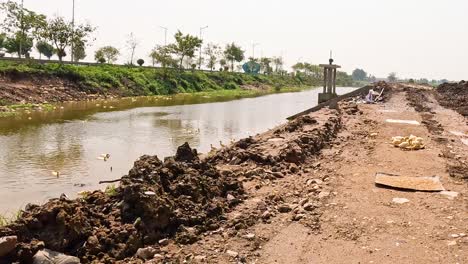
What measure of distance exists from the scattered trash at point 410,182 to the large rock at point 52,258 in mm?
5748

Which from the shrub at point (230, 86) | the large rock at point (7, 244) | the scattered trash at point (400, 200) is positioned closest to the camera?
the large rock at point (7, 244)

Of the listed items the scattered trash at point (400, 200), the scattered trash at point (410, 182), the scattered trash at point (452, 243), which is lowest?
the scattered trash at point (452, 243)

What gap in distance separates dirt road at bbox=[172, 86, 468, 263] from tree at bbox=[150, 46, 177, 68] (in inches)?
1859

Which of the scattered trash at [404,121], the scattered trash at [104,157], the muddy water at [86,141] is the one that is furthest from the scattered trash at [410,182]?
the scattered trash at [404,121]

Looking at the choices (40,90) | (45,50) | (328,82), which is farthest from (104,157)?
(45,50)

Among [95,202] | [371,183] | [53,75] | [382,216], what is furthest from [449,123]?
[53,75]

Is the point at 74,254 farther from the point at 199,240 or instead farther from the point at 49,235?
the point at 199,240

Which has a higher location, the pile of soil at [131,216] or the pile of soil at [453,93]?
the pile of soil at [453,93]

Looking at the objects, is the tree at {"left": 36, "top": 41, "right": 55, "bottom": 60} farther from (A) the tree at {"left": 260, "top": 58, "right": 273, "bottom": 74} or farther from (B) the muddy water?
(A) the tree at {"left": 260, "top": 58, "right": 273, "bottom": 74}

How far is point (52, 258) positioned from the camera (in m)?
4.95

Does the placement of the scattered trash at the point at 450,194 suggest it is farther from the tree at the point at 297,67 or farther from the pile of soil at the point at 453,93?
the tree at the point at 297,67

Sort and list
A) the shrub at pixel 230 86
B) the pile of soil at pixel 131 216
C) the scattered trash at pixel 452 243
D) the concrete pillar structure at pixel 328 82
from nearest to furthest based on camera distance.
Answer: the pile of soil at pixel 131 216 < the scattered trash at pixel 452 243 < the concrete pillar structure at pixel 328 82 < the shrub at pixel 230 86

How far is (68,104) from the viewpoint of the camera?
30.6 meters

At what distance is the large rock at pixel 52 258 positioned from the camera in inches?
192
